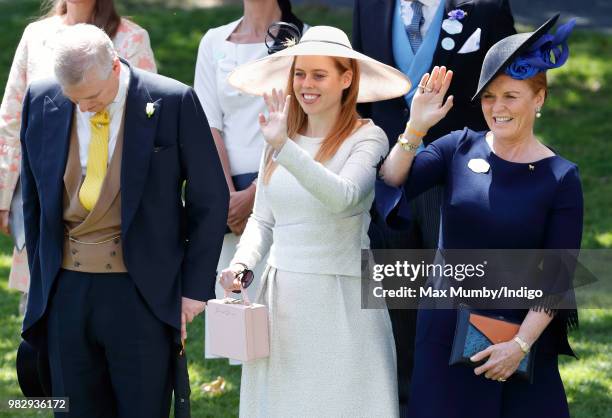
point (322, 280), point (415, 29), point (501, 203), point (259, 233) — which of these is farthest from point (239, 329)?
point (415, 29)

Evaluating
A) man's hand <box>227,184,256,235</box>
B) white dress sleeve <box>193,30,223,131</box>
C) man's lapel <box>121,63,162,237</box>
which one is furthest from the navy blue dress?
white dress sleeve <box>193,30,223,131</box>

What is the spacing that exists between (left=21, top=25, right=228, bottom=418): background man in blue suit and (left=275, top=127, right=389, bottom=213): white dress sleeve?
1.48ft

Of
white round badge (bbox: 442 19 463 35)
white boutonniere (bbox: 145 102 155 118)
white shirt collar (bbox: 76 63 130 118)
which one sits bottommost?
white boutonniere (bbox: 145 102 155 118)

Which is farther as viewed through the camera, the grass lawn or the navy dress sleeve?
the grass lawn

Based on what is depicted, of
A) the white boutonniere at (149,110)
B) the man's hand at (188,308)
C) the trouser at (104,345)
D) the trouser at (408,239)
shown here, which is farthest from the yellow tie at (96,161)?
the trouser at (408,239)

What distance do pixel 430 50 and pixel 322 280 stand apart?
1289mm

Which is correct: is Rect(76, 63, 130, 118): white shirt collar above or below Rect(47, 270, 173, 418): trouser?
above

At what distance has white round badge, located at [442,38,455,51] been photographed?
5590 millimetres

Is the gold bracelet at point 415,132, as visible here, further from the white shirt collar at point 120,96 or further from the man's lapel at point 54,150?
the man's lapel at point 54,150

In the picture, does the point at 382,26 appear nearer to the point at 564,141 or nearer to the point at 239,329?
the point at 239,329

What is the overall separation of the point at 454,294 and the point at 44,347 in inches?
66.1

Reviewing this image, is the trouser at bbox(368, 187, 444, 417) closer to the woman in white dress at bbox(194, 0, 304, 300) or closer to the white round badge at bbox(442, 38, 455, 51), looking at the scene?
the white round badge at bbox(442, 38, 455, 51)

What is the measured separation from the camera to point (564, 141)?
11.5m

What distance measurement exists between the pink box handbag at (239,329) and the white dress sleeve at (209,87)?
65.7 inches
